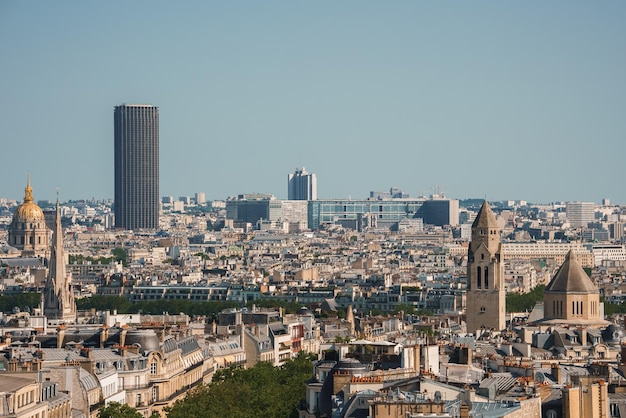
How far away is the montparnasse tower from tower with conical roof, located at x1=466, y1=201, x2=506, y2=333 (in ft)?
341

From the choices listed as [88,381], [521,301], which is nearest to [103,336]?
[88,381]

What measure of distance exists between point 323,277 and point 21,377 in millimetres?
111425

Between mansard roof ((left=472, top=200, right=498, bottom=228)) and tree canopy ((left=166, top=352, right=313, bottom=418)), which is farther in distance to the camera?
mansard roof ((left=472, top=200, right=498, bottom=228))

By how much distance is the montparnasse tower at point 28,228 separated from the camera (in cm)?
18750

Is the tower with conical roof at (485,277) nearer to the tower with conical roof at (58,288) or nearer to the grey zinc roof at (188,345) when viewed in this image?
the tower with conical roof at (58,288)

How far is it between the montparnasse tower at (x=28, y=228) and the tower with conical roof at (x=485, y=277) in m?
A: 104

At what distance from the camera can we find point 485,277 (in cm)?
8519

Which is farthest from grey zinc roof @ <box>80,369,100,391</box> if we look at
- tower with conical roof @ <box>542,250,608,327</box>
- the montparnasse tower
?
the montparnasse tower

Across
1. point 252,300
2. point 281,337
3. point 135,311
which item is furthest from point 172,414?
point 252,300

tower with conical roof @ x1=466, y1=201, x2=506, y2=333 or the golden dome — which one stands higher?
the golden dome

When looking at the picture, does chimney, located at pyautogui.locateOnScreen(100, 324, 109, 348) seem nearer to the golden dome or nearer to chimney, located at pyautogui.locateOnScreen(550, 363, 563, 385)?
chimney, located at pyautogui.locateOnScreen(550, 363, 563, 385)

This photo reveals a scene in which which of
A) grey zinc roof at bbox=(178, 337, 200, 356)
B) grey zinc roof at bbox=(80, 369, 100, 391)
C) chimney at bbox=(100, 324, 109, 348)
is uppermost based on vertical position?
chimney at bbox=(100, 324, 109, 348)

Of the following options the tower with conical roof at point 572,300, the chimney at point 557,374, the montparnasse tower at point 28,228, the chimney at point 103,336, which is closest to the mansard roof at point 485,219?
the tower with conical roof at point 572,300

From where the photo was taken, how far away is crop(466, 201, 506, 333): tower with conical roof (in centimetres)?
8319
